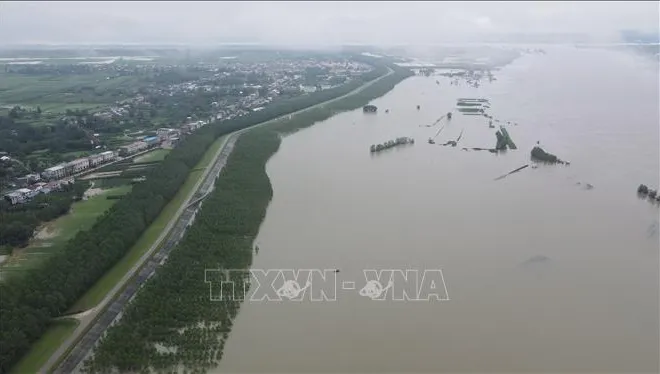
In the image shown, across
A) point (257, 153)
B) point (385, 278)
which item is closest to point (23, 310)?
point (385, 278)

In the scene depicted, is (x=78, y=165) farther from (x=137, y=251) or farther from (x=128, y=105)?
(x=128, y=105)

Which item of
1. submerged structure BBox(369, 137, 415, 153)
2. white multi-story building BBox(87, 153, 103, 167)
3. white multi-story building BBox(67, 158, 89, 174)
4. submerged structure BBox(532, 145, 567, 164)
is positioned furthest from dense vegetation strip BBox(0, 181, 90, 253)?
submerged structure BBox(532, 145, 567, 164)

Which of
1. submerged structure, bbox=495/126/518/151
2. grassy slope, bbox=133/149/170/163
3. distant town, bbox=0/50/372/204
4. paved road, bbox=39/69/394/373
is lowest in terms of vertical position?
paved road, bbox=39/69/394/373

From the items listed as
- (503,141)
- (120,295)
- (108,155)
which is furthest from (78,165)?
(503,141)

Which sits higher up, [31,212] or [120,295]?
[31,212]

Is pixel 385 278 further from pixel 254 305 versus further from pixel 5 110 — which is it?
pixel 5 110

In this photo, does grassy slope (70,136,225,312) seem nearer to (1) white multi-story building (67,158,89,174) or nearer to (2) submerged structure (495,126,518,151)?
(1) white multi-story building (67,158,89,174)
